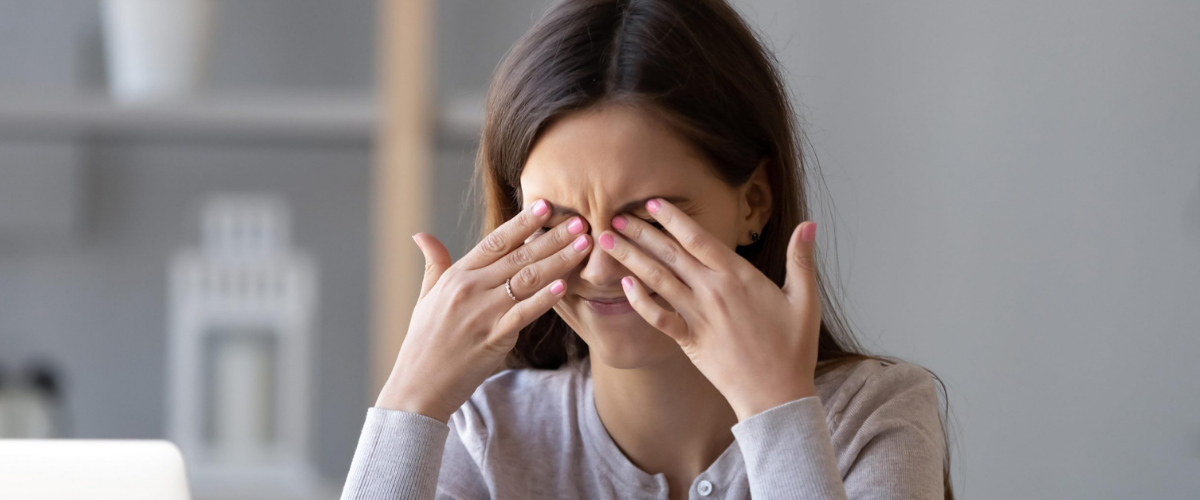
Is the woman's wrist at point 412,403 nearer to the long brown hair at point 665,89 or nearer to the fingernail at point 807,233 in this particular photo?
the long brown hair at point 665,89

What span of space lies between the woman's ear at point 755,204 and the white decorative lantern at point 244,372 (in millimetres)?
1037

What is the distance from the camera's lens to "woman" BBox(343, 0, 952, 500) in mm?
886

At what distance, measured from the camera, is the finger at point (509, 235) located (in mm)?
931

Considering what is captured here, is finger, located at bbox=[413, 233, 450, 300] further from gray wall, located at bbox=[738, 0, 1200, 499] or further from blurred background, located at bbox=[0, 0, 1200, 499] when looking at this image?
gray wall, located at bbox=[738, 0, 1200, 499]

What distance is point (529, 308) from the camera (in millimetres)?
940

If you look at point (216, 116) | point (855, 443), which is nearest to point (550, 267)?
point (855, 443)

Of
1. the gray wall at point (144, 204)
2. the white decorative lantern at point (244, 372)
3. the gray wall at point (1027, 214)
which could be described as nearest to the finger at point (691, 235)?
the gray wall at point (1027, 214)

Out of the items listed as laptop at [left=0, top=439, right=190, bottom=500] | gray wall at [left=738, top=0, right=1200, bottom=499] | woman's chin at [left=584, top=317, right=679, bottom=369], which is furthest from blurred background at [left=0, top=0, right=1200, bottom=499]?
laptop at [left=0, top=439, right=190, bottom=500]

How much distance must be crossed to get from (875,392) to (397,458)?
1.37ft

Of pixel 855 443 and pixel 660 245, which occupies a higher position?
pixel 660 245

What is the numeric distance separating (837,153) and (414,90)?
2.16 ft

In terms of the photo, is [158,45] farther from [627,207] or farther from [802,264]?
[802,264]

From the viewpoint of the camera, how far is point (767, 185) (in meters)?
1.03

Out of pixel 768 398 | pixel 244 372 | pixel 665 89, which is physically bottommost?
pixel 244 372
